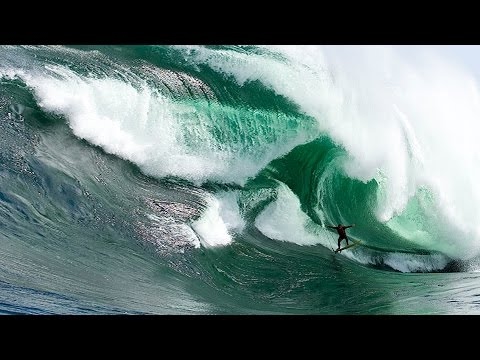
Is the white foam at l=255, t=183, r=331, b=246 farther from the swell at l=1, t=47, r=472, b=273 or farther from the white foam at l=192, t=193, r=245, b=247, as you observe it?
the white foam at l=192, t=193, r=245, b=247

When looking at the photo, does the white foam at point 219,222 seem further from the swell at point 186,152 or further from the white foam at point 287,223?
the white foam at point 287,223

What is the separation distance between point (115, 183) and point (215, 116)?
1814mm

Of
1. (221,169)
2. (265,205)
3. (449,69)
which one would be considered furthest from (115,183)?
(449,69)

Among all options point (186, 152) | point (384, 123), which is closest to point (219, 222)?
point (186, 152)

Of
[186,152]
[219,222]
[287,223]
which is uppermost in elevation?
[186,152]

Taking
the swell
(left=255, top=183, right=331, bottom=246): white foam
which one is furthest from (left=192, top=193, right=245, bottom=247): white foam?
(left=255, top=183, right=331, bottom=246): white foam

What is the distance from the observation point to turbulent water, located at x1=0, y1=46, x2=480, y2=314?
6695 millimetres

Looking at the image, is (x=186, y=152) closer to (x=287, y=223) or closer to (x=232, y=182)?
(x=232, y=182)

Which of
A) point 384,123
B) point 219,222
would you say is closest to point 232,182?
point 219,222

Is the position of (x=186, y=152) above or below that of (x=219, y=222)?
above

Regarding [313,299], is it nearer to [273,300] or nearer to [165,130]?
[273,300]

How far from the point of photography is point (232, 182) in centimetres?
818

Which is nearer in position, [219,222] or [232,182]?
[219,222]

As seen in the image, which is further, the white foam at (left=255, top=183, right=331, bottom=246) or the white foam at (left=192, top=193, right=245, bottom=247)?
the white foam at (left=255, top=183, right=331, bottom=246)
